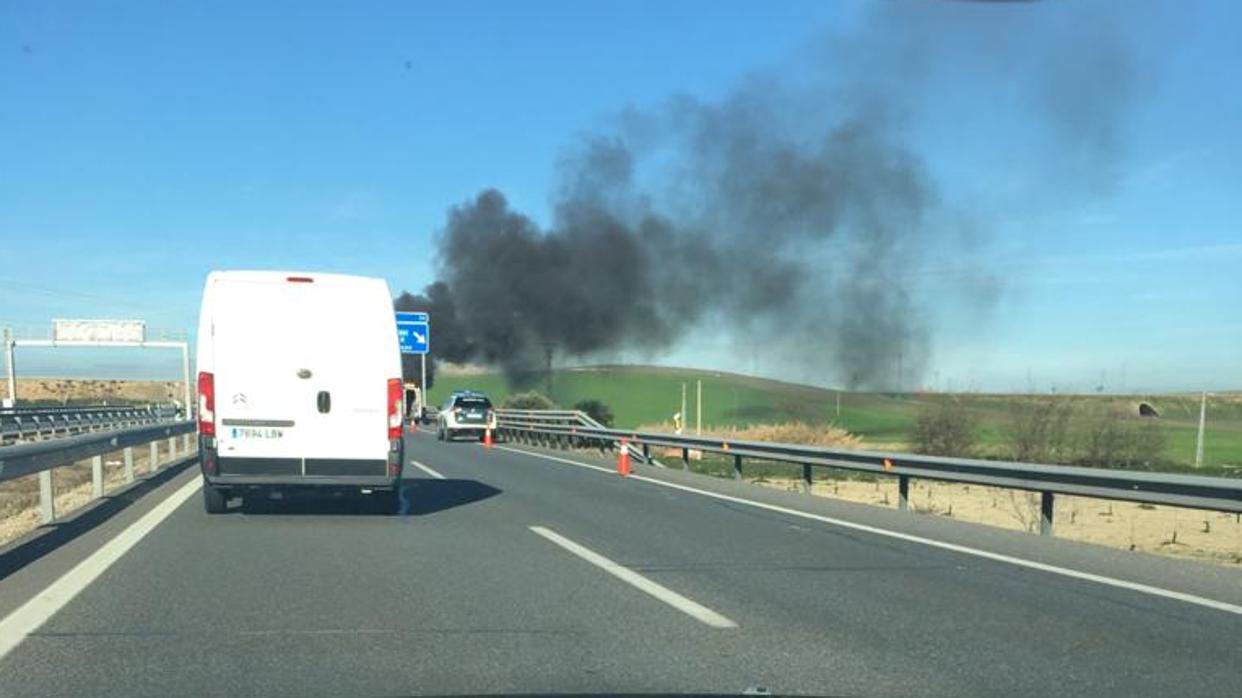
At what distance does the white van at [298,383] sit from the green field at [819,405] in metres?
23.9

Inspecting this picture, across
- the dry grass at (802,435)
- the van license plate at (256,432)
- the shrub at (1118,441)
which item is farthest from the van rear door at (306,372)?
the shrub at (1118,441)

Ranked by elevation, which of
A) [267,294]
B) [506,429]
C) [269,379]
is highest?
[267,294]

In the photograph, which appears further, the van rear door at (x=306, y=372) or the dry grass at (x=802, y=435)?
the dry grass at (x=802, y=435)

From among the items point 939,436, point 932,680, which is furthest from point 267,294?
point 939,436

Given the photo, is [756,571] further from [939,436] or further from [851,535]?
[939,436]

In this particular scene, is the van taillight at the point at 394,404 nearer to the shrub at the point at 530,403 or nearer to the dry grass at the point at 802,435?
the dry grass at the point at 802,435

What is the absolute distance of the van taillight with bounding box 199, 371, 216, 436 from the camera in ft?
36.7

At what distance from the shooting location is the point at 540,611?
23.2ft

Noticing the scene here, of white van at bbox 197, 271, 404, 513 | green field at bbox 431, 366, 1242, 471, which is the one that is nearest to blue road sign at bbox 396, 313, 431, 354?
green field at bbox 431, 366, 1242, 471

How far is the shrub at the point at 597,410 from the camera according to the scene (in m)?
43.5

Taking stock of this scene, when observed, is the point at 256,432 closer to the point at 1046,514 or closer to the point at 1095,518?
the point at 1046,514

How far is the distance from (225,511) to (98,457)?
96.8 inches

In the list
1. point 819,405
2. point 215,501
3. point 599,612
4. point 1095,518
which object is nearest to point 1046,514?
point 1095,518

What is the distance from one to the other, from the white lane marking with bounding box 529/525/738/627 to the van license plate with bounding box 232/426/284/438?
305 cm
